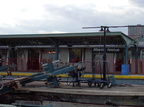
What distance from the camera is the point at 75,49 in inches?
1112

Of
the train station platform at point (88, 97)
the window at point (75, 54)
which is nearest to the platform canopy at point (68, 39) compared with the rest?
the window at point (75, 54)

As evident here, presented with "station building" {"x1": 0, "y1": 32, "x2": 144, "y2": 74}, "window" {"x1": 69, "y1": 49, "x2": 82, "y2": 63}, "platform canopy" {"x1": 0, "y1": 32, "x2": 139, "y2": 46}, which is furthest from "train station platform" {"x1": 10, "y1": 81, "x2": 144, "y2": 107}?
"window" {"x1": 69, "y1": 49, "x2": 82, "y2": 63}

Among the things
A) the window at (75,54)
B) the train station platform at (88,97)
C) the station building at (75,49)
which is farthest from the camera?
the window at (75,54)

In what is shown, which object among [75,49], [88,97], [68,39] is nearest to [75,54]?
[75,49]

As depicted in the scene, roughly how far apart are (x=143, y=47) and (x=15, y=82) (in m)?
19.5

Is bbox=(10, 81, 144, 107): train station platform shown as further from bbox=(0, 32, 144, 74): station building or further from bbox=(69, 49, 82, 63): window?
bbox=(69, 49, 82, 63): window

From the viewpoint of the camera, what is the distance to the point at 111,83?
12.3 m

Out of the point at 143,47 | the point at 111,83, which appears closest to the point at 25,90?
the point at 111,83

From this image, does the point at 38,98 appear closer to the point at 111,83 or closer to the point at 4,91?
the point at 4,91

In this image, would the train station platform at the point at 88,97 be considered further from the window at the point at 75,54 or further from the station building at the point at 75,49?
the window at the point at 75,54

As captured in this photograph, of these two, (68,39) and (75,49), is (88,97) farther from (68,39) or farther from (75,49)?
(75,49)

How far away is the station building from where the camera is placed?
Result: 21891 millimetres

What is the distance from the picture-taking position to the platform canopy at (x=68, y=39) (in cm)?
2208

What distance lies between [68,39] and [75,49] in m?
3.65
